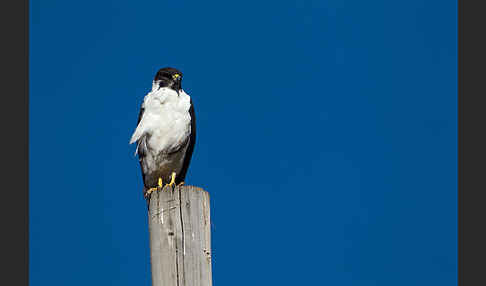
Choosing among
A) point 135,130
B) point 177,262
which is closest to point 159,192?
point 177,262

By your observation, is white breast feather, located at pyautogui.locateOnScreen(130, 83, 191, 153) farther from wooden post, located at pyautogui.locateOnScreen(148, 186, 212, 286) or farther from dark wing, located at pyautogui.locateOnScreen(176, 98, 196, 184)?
wooden post, located at pyautogui.locateOnScreen(148, 186, 212, 286)

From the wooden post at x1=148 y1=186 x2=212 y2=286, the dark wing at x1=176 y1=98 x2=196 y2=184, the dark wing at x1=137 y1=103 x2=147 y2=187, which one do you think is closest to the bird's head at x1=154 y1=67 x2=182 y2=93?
the dark wing at x1=176 y1=98 x2=196 y2=184

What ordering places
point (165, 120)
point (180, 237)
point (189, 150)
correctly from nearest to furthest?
1. point (180, 237)
2. point (165, 120)
3. point (189, 150)

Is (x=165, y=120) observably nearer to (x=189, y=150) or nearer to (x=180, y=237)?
(x=189, y=150)

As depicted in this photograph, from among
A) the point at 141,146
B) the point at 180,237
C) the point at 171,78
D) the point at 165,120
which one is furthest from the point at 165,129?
the point at 180,237

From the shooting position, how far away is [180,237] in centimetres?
338

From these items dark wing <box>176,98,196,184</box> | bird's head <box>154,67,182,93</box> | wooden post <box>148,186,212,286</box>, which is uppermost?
bird's head <box>154,67,182,93</box>

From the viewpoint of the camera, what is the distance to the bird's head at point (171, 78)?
6.18 metres

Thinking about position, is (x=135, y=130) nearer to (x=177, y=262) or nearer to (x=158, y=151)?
(x=158, y=151)

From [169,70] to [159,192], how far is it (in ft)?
9.46

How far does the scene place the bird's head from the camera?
6.18 m

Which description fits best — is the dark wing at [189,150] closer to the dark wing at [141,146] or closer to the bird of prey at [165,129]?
the bird of prey at [165,129]

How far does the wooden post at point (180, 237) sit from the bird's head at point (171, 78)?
279 centimetres

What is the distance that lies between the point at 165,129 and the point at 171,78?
586mm
